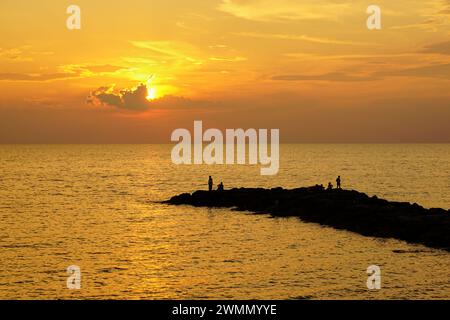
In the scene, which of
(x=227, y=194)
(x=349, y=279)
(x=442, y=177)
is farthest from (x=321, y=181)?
(x=349, y=279)

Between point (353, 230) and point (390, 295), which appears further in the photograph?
point (353, 230)

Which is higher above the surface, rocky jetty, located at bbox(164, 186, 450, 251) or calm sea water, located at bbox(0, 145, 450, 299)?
rocky jetty, located at bbox(164, 186, 450, 251)

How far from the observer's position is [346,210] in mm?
51938

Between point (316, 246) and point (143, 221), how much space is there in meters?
22.7

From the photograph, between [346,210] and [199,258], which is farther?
[346,210]

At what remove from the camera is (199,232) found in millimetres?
48406

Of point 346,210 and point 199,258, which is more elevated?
point 346,210

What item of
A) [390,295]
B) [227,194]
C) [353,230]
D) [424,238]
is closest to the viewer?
[390,295]

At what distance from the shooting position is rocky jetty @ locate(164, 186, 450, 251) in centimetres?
4166

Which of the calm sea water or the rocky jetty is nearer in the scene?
the calm sea water

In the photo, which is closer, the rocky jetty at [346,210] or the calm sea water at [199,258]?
the calm sea water at [199,258]

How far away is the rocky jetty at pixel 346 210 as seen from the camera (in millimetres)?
41656

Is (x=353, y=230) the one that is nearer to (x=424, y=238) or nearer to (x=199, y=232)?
(x=424, y=238)

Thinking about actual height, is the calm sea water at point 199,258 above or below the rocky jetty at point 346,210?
below
